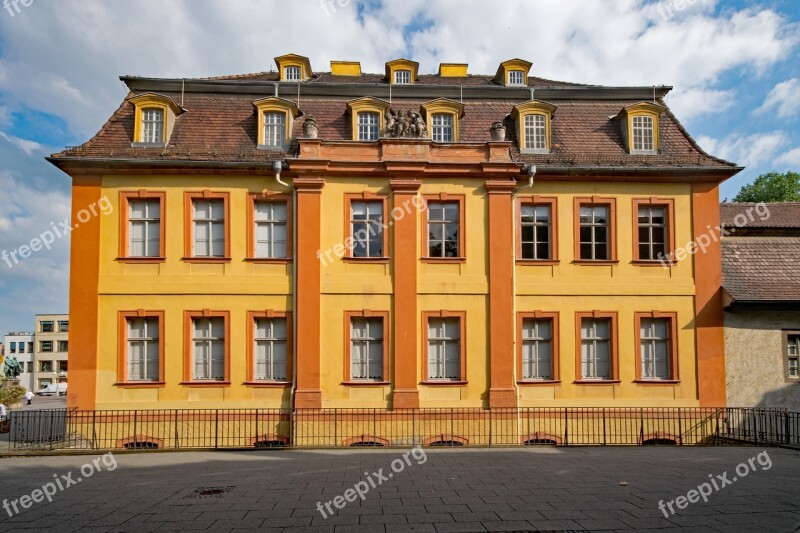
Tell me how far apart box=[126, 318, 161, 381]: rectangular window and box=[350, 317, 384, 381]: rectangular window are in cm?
578

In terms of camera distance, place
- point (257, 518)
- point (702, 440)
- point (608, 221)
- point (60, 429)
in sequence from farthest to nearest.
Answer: point (608, 221), point (702, 440), point (60, 429), point (257, 518)

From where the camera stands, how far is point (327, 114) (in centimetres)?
1944

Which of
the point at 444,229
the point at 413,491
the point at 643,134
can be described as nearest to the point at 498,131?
the point at 444,229

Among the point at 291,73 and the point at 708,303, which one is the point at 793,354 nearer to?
the point at 708,303

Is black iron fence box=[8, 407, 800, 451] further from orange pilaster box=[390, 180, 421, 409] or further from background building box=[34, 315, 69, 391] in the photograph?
background building box=[34, 315, 69, 391]

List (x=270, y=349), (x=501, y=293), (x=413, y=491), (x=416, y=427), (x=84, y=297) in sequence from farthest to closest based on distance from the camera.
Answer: (x=501, y=293) → (x=270, y=349) → (x=84, y=297) → (x=416, y=427) → (x=413, y=491)

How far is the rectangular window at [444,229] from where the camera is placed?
59.9ft

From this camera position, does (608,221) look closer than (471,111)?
Yes

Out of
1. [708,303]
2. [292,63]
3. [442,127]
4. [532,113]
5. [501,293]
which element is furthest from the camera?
[292,63]

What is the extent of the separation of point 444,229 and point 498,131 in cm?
344

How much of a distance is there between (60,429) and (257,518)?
1053 centimetres

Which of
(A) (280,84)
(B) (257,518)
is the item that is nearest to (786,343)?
(B) (257,518)

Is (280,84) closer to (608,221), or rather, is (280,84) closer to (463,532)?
(608,221)

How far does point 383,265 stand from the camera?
706 inches
